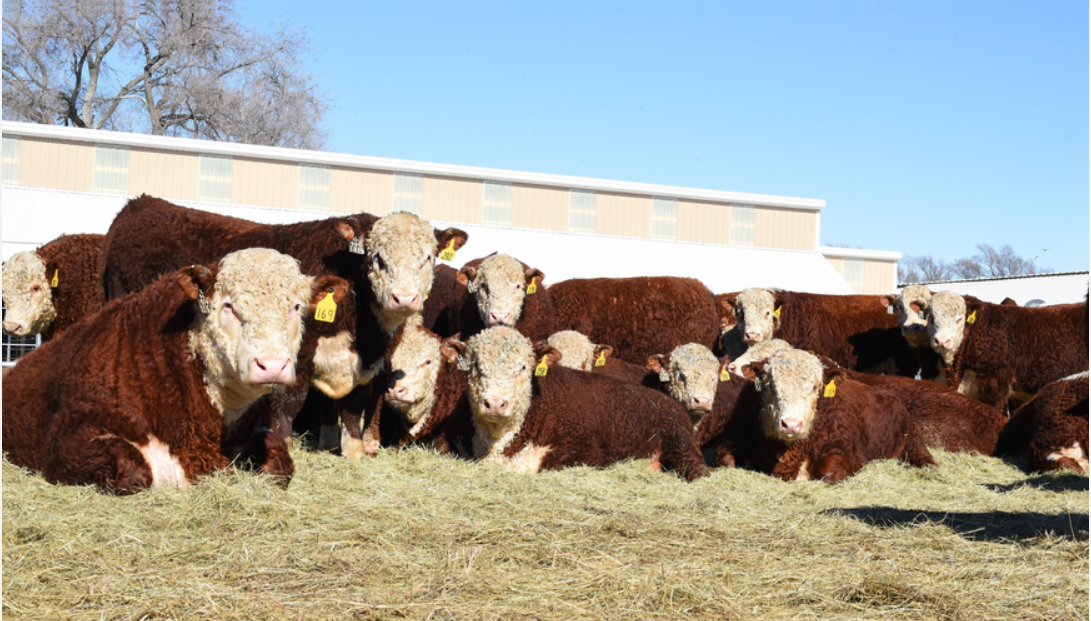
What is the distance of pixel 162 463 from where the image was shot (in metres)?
5.22

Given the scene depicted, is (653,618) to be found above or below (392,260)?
below

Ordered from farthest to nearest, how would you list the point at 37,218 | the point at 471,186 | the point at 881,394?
the point at 471,186, the point at 37,218, the point at 881,394

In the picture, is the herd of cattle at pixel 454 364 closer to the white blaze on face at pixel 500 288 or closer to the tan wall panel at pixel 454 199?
the white blaze on face at pixel 500 288

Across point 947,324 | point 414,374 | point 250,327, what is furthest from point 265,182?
point 250,327

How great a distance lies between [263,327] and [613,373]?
500 cm

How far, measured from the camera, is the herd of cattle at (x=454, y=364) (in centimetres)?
524

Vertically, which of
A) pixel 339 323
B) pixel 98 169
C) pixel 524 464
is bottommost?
pixel 524 464

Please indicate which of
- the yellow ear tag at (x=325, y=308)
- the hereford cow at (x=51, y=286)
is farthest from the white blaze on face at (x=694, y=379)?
the hereford cow at (x=51, y=286)

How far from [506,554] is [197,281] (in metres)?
2.07

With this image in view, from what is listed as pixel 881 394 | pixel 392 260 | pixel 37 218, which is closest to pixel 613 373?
pixel 881 394

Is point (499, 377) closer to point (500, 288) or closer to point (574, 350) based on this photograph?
point (574, 350)

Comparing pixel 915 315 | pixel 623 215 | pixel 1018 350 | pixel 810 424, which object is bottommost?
pixel 810 424

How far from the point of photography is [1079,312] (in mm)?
12188

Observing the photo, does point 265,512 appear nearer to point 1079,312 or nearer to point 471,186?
point 1079,312
